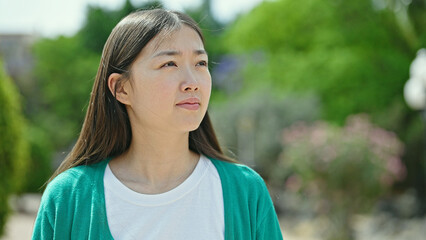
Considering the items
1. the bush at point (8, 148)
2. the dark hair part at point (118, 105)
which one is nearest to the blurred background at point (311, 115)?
the bush at point (8, 148)

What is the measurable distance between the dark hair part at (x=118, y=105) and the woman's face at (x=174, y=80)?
0.03m

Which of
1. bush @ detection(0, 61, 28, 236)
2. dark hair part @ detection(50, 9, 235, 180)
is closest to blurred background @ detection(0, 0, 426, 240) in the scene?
bush @ detection(0, 61, 28, 236)

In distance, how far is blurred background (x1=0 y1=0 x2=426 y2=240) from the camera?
924 centimetres

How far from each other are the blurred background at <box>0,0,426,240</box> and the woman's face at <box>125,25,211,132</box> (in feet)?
13.6

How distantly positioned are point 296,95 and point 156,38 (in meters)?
14.1

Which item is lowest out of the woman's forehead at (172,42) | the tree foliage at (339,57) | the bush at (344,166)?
the bush at (344,166)

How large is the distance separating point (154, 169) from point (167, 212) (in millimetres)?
149

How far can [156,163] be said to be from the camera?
5.44 ft

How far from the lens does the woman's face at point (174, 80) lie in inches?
60.9

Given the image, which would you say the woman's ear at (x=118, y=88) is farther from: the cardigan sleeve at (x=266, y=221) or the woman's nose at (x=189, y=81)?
the cardigan sleeve at (x=266, y=221)

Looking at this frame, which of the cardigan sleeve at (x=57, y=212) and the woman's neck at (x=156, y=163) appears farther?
the woman's neck at (x=156, y=163)

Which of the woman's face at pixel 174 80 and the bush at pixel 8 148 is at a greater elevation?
the woman's face at pixel 174 80

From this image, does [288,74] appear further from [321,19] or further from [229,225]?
[229,225]

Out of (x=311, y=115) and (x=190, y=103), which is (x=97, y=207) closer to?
(x=190, y=103)
